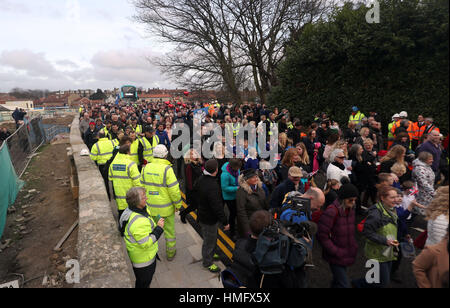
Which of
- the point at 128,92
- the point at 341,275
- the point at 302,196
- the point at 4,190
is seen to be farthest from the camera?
the point at 128,92

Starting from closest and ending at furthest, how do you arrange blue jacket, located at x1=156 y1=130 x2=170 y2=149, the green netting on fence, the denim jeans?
1. the denim jeans
2. the green netting on fence
3. blue jacket, located at x1=156 y1=130 x2=170 y2=149

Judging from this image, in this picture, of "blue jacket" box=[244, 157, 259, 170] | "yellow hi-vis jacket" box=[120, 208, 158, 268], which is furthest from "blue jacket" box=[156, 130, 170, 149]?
"yellow hi-vis jacket" box=[120, 208, 158, 268]

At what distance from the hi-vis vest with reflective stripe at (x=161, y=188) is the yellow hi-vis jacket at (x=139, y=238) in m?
1.00

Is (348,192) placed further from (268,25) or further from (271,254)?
(268,25)

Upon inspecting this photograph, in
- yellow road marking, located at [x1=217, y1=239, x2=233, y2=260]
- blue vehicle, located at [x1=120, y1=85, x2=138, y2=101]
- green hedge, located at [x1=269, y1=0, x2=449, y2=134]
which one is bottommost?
yellow road marking, located at [x1=217, y1=239, x2=233, y2=260]

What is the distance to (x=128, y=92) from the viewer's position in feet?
140

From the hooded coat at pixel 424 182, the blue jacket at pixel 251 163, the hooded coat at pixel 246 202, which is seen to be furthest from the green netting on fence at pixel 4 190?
the hooded coat at pixel 424 182

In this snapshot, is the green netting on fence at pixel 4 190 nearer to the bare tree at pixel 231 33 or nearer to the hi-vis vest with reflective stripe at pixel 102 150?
the hi-vis vest with reflective stripe at pixel 102 150

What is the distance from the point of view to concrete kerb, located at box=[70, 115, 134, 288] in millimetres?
2514

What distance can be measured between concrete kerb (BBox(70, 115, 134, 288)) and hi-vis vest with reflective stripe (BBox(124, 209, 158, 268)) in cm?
15

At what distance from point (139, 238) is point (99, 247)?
2.05 ft

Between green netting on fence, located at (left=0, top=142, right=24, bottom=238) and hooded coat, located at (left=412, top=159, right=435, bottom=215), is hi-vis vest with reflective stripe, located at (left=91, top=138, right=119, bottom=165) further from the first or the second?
hooded coat, located at (left=412, top=159, right=435, bottom=215)

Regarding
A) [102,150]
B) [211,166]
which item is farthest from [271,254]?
[102,150]
